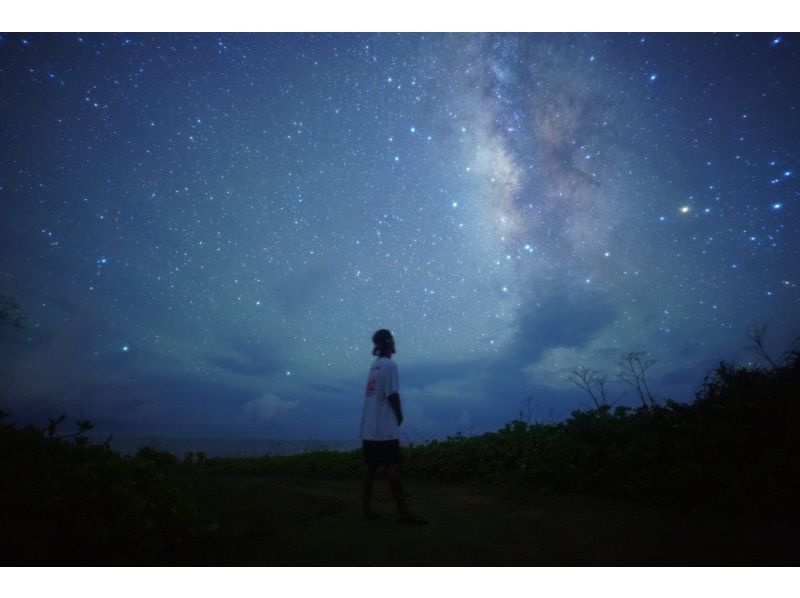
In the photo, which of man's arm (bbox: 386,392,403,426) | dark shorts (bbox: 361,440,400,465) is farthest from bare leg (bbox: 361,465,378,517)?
man's arm (bbox: 386,392,403,426)

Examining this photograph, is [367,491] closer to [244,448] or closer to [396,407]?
[396,407]

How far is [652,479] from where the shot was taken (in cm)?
455

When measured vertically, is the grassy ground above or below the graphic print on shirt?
below

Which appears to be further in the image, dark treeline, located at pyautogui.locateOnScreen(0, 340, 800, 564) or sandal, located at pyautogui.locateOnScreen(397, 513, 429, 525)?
sandal, located at pyautogui.locateOnScreen(397, 513, 429, 525)

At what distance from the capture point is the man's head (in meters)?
5.24

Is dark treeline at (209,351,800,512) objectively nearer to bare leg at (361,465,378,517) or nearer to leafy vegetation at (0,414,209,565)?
bare leg at (361,465,378,517)

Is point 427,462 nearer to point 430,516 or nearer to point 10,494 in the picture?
point 430,516

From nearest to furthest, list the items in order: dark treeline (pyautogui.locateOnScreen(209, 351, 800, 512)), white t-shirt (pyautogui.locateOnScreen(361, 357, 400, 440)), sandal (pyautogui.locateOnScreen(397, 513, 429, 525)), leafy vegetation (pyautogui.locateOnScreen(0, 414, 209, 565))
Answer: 1. leafy vegetation (pyautogui.locateOnScreen(0, 414, 209, 565))
2. dark treeline (pyautogui.locateOnScreen(209, 351, 800, 512))
3. sandal (pyautogui.locateOnScreen(397, 513, 429, 525))
4. white t-shirt (pyautogui.locateOnScreen(361, 357, 400, 440))

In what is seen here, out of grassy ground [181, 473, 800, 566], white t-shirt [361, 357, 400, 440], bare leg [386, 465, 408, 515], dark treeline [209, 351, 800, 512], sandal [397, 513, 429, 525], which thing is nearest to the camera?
grassy ground [181, 473, 800, 566]

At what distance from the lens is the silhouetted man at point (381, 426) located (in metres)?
4.65

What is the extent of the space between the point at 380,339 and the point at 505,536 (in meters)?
2.64

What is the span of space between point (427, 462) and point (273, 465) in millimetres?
6064

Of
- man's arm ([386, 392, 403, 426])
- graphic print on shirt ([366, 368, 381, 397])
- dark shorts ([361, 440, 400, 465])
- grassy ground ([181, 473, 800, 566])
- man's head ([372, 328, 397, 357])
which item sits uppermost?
man's head ([372, 328, 397, 357])

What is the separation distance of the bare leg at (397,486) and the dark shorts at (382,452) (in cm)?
8
